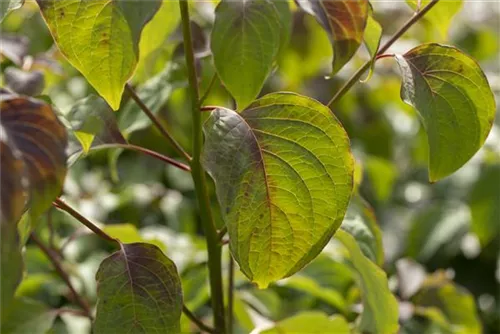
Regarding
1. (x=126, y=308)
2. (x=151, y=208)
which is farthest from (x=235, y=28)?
(x=151, y=208)

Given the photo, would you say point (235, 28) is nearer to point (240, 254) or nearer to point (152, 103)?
point (240, 254)

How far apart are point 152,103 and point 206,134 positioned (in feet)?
1.52

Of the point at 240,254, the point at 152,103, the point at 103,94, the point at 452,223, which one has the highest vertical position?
the point at 103,94

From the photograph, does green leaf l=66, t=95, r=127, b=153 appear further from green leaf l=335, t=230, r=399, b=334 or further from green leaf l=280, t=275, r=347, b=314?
green leaf l=280, t=275, r=347, b=314

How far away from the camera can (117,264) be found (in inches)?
40.8

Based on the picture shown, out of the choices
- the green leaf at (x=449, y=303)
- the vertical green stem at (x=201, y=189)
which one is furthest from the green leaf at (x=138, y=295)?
the green leaf at (x=449, y=303)

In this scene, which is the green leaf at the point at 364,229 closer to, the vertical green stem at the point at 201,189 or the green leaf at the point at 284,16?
the vertical green stem at the point at 201,189

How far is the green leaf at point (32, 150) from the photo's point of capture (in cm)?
70

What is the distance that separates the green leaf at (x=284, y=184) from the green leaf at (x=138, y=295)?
11 centimetres

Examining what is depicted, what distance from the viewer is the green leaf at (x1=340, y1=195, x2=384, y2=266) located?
1244mm

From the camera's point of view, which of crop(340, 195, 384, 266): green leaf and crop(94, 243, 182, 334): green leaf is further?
crop(340, 195, 384, 266): green leaf

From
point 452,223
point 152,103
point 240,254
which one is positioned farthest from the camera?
point 452,223

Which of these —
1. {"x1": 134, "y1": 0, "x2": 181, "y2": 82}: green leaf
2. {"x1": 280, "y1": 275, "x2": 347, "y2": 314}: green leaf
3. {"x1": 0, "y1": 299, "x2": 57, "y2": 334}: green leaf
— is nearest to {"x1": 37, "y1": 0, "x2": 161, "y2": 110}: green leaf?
{"x1": 134, "y1": 0, "x2": 181, "y2": 82}: green leaf

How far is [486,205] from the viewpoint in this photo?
204 cm
